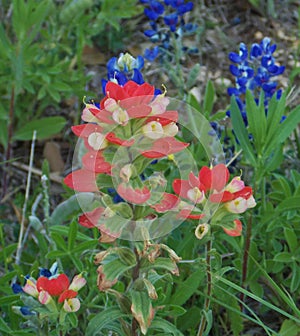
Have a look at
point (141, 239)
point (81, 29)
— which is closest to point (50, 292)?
point (141, 239)

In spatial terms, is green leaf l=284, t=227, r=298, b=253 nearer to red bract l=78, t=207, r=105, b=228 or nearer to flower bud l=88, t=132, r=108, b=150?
red bract l=78, t=207, r=105, b=228

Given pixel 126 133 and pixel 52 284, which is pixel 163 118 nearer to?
pixel 126 133

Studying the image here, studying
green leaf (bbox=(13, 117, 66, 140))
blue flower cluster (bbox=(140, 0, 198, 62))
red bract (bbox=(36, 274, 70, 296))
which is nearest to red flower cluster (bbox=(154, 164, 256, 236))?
red bract (bbox=(36, 274, 70, 296))

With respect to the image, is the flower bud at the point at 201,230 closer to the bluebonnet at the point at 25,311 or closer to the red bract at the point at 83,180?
the red bract at the point at 83,180

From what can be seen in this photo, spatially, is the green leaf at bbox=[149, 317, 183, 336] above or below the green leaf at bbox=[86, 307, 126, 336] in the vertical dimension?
below

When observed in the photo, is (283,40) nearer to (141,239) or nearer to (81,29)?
(81,29)

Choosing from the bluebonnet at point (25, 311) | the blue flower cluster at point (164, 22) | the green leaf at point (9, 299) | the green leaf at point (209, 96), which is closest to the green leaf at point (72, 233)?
the green leaf at point (9, 299)
